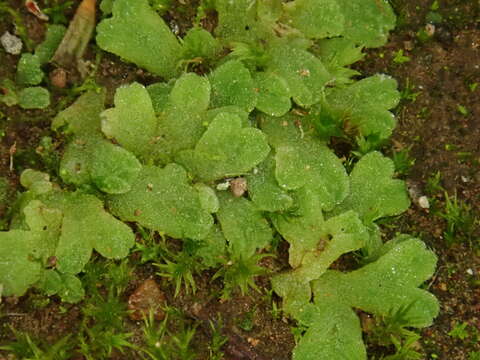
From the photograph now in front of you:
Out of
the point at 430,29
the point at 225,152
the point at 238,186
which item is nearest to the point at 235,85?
the point at 225,152

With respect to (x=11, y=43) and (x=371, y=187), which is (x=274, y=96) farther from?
(x=11, y=43)

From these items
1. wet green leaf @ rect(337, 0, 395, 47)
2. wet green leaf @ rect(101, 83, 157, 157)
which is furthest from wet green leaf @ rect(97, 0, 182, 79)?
wet green leaf @ rect(337, 0, 395, 47)

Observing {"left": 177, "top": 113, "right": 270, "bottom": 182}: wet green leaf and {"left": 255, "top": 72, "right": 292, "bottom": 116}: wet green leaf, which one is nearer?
{"left": 177, "top": 113, "right": 270, "bottom": 182}: wet green leaf

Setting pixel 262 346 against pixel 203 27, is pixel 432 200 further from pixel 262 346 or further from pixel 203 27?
pixel 203 27

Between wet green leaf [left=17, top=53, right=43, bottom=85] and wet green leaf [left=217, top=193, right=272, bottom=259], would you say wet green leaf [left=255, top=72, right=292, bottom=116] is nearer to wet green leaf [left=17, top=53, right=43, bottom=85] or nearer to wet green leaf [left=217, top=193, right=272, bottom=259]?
wet green leaf [left=217, top=193, right=272, bottom=259]

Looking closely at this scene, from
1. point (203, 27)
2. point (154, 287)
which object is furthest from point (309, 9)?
point (154, 287)

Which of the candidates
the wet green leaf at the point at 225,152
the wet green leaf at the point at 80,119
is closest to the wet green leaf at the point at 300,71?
the wet green leaf at the point at 225,152
